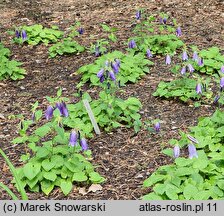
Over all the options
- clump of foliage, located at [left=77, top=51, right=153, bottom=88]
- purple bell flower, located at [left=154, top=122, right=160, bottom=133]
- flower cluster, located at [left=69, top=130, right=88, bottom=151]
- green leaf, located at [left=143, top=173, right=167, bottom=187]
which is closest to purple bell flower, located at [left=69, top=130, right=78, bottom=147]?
flower cluster, located at [left=69, top=130, right=88, bottom=151]

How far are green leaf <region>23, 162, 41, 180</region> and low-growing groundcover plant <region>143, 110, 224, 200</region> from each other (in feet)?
2.45

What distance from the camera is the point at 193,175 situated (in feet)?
11.4

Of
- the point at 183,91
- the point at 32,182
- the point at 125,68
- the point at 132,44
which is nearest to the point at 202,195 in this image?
the point at 32,182

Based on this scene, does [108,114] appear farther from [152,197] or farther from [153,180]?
[152,197]

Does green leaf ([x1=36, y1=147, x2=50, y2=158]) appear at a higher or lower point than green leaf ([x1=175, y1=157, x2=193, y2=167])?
higher

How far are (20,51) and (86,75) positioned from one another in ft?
4.74

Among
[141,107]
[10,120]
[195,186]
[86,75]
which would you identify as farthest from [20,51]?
[195,186]

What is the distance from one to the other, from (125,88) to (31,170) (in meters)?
1.91

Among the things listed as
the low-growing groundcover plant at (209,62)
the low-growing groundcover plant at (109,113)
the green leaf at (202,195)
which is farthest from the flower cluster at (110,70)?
the low-growing groundcover plant at (209,62)

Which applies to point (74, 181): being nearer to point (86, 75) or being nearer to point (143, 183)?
point (143, 183)

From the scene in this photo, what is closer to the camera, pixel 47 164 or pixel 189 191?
pixel 189 191

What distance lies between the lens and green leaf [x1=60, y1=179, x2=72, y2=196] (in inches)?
140

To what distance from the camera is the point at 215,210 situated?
2865mm

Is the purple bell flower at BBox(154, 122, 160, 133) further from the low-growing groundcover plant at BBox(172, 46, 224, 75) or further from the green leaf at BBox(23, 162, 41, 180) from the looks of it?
the low-growing groundcover plant at BBox(172, 46, 224, 75)
